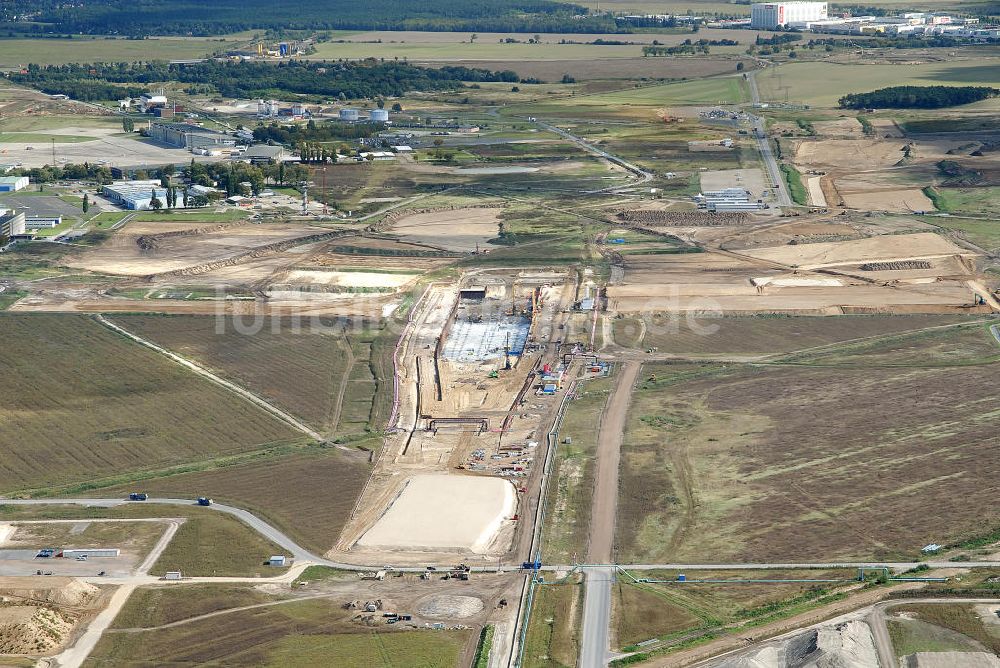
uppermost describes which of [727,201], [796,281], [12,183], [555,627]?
[727,201]

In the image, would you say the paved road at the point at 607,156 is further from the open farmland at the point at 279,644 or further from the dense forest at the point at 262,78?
the open farmland at the point at 279,644

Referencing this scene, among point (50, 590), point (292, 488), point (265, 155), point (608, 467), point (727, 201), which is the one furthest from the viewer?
point (265, 155)

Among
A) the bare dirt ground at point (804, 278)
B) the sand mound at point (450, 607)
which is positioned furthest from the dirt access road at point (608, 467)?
the bare dirt ground at point (804, 278)

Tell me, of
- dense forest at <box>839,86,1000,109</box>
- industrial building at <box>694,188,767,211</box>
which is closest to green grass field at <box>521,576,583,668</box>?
industrial building at <box>694,188,767,211</box>

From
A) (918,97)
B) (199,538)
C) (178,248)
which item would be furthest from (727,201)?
(199,538)

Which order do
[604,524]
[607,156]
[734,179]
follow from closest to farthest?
[604,524], [734,179], [607,156]

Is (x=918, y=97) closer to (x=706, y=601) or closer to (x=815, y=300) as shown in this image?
(x=815, y=300)

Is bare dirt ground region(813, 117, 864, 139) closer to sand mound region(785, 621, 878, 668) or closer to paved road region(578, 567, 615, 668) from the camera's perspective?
paved road region(578, 567, 615, 668)
